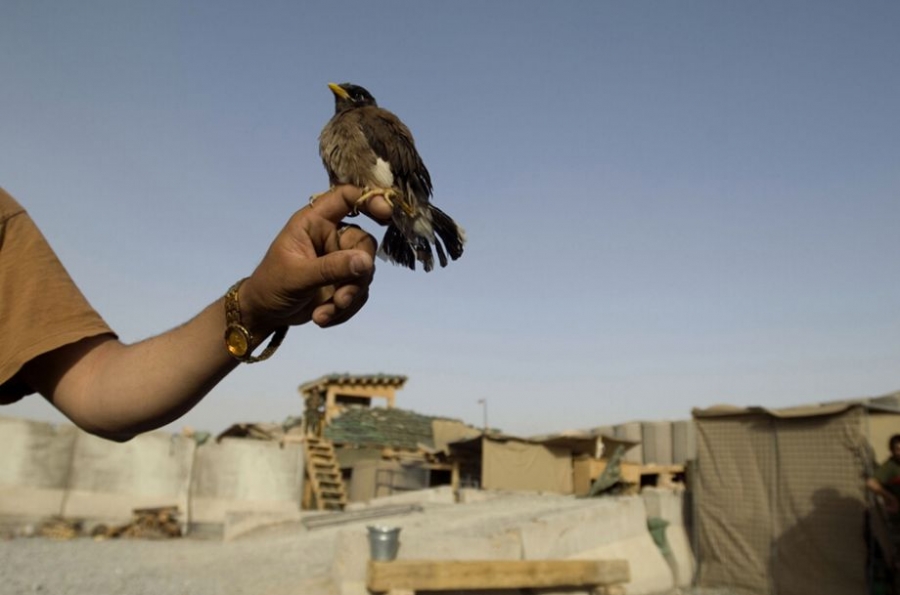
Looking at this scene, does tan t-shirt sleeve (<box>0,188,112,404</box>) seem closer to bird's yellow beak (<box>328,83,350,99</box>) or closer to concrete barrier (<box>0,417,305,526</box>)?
bird's yellow beak (<box>328,83,350,99</box>)

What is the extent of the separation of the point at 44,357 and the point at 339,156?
1395mm

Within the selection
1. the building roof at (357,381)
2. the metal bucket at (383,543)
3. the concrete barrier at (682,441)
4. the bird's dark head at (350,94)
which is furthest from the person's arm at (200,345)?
the building roof at (357,381)

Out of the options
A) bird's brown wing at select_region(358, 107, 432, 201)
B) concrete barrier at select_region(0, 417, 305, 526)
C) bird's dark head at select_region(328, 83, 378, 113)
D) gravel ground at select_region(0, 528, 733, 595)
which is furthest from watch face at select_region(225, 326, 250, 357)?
concrete barrier at select_region(0, 417, 305, 526)

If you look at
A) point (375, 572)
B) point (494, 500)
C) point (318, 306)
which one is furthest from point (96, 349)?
point (494, 500)

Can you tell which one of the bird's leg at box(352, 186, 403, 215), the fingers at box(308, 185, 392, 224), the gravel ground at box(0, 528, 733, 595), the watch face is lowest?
the gravel ground at box(0, 528, 733, 595)

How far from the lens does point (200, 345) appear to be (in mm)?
2076

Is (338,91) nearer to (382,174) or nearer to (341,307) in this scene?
(382,174)

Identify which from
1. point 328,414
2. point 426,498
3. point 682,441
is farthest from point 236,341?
point 328,414

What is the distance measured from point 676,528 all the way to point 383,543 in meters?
8.44

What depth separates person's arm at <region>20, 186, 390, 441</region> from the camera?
→ 1.86 m

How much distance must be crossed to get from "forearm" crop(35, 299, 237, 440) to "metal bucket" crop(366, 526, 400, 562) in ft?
18.3

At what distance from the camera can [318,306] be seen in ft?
6.57

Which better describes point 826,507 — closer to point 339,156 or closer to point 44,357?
point 339,156

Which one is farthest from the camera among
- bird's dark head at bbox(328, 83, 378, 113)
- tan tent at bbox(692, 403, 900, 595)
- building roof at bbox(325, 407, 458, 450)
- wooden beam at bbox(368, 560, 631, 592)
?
building roof at bbox(325, 407, 458, 450)
